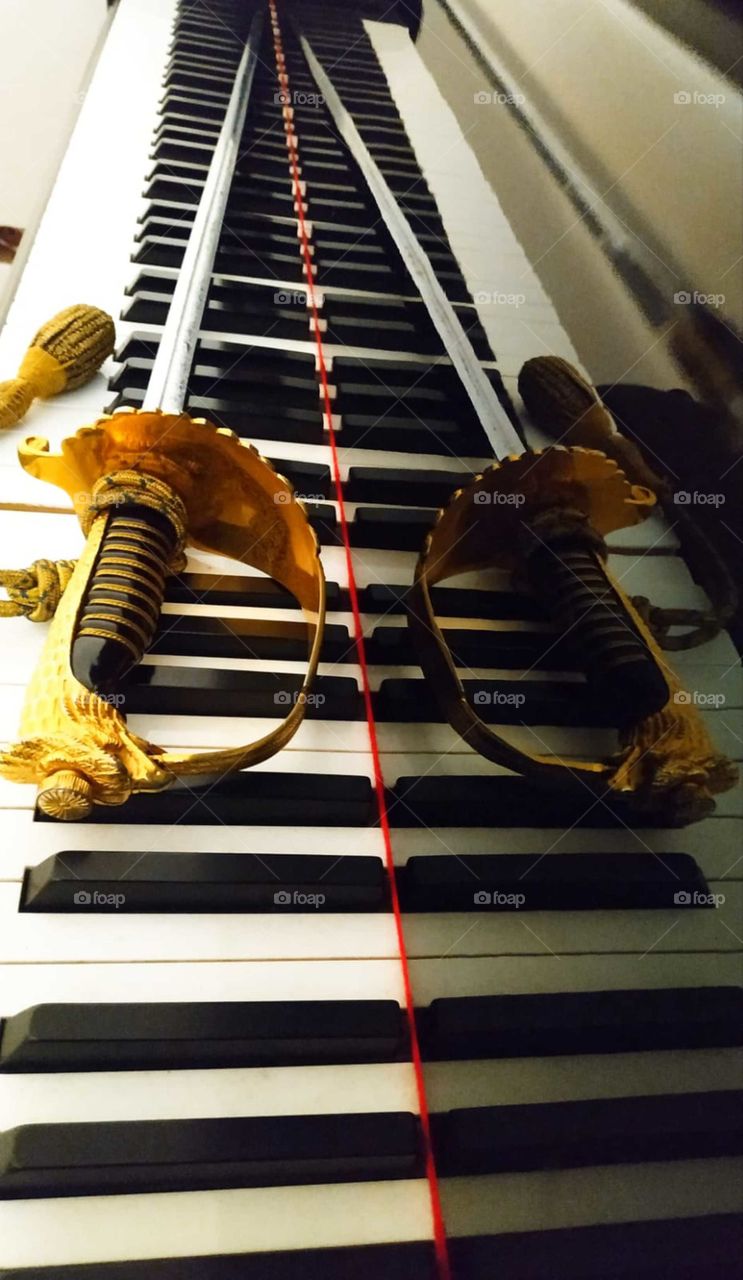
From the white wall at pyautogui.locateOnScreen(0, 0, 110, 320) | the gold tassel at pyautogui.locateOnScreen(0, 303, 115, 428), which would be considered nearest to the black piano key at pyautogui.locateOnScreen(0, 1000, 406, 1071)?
the gold tassel at pyautogui.locateOnScreen(0, 303, 115, 428)

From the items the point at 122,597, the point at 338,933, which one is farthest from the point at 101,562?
the point at 338,933

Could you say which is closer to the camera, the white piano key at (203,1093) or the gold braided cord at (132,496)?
the white piano key at (203,1093)

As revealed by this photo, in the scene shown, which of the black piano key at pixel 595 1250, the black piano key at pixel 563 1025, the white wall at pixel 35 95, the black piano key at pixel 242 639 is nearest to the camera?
the black piano key at pixel 595 1250

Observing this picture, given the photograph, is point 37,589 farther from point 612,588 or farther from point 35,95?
point 35,95

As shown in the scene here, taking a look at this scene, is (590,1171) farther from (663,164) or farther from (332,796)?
(663,164)

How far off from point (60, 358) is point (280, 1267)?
110cm

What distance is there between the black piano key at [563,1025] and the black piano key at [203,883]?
0.14m

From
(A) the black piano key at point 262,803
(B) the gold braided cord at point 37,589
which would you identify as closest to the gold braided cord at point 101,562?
(B) the gold braided cord at point 37,589

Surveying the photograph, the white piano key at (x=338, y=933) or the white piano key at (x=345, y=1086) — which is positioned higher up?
the white piano key at (x=338, y=933)

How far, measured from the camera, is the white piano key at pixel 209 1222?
535 mm

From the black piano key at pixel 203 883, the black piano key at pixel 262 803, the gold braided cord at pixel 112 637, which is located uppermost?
the gold braided cord at pixel 112 637

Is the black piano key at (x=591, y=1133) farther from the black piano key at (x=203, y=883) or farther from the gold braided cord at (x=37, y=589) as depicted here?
the gold braided cord at (x=37, y=589)

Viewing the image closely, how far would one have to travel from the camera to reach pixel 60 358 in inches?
41.0

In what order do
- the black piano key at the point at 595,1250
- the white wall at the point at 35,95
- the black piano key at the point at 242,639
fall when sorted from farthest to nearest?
1. the white wall at the point at 35,95
2. the black piano key at the point at 242,639
3. the black piano key at the point at 595,1250
